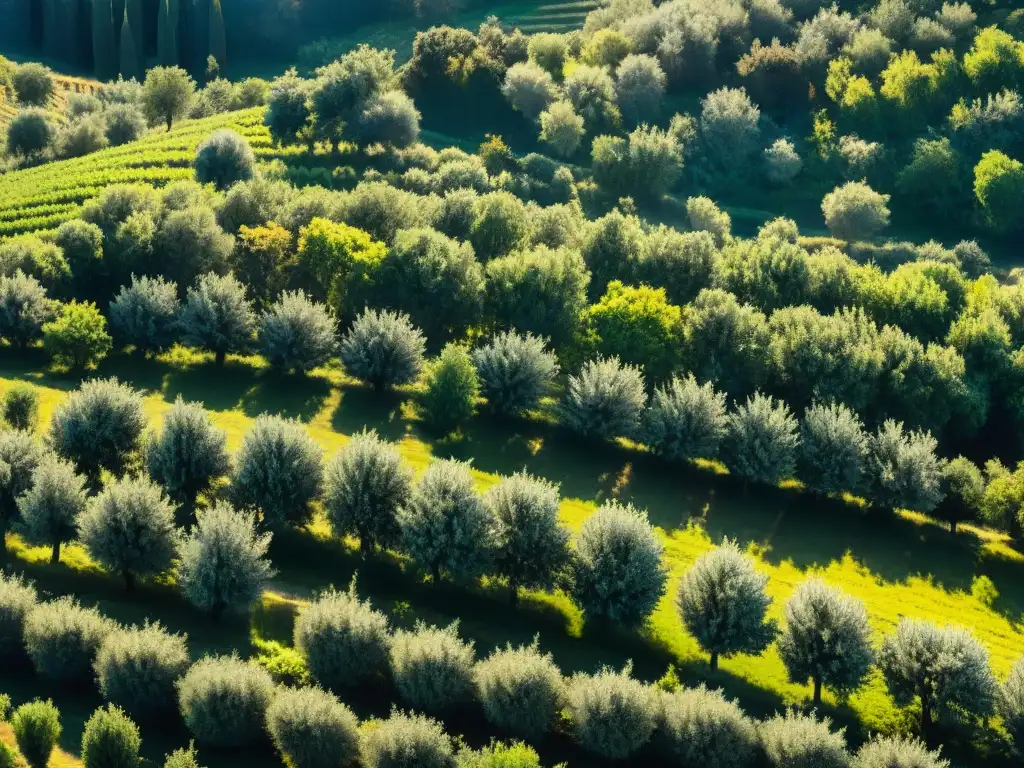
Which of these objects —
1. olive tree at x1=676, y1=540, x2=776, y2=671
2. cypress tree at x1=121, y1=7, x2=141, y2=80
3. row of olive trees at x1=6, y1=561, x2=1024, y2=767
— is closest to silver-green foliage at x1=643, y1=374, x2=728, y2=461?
olive tree at x1=676, y1=540, x2=776, y2=671

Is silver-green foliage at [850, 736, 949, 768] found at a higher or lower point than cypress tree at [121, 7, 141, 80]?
lower

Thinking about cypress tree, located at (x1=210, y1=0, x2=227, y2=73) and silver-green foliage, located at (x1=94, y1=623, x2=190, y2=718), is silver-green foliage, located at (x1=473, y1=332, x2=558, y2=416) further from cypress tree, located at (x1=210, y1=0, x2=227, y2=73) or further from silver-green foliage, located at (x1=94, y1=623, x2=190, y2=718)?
cypress tree, located at (x1=210, y1=0, x2=227, y2=73)

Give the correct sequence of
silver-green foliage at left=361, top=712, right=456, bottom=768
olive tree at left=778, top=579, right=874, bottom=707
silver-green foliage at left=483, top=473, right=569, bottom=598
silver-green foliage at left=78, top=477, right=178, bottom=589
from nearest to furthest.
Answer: silver-green foliage at left=361, top=712, right=456, bottom=768 < olive tree at left=778, top=579, right=874, bottom=707 < silver-green foliage at left=78, top=477, right=178, bottom=589 < silver-green foliage at left=483, top=473, right=569, bottom=598

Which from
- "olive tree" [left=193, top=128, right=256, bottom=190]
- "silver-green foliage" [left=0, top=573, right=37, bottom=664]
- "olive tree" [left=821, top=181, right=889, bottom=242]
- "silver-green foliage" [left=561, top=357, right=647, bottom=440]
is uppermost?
"olive tree" [left=193, top=128, right=256, bottom=190]

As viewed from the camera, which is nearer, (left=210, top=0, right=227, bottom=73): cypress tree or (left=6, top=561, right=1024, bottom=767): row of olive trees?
(left=6, top=561, right=1024, bottom=767): row of olive trees

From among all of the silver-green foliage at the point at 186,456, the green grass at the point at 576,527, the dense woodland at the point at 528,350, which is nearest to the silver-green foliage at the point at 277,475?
the dense woodland at the point at 528,350

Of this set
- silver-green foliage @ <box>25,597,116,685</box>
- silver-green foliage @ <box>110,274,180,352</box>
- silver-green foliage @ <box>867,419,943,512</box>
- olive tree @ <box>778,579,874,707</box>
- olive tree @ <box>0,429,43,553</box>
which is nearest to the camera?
silver-green foliage @ <box>25,597,116,685</box>

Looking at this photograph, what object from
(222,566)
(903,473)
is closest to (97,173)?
(222,566)
